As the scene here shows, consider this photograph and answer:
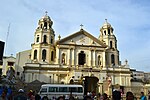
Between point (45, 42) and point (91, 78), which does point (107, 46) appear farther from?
point (45, 42)

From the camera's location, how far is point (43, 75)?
44594 mm

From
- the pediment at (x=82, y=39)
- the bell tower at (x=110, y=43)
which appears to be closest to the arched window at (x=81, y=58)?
the pediment at (x=82, y=39)

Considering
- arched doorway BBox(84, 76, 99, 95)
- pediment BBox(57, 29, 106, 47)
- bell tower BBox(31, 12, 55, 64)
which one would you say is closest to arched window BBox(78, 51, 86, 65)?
pediment BBox(57, 29, 106, 47)

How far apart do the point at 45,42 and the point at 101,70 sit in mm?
13742

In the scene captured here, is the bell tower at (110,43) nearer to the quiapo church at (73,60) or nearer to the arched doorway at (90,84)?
the quiapo church at (73,60)

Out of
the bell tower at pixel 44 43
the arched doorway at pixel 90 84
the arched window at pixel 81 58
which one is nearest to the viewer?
the arched doorway at pixel 90 84

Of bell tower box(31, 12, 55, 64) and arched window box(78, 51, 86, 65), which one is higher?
bell tower box(31, 12, 55, 64)

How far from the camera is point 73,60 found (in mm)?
46562

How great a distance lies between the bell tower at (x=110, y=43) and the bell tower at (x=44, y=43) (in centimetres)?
1222

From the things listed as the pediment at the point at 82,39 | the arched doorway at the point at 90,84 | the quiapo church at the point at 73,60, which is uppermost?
the pediment at the point at 82,39

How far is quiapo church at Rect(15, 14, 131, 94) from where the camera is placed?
43.7 metres

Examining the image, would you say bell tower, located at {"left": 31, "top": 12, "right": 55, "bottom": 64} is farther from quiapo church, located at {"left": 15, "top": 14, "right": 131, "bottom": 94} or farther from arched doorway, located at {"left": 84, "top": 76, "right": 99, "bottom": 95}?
arched doorway, located at {"left": 84, "top": 76, "right": 99, "bottom": 95}

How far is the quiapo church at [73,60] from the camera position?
43.7 m

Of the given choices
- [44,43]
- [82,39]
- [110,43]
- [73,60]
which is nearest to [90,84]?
[73,60]
